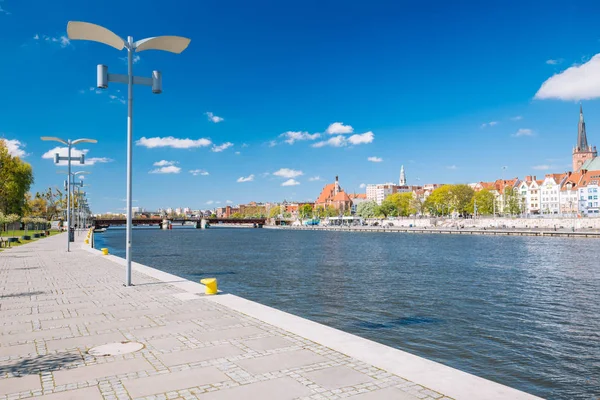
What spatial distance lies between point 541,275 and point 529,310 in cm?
1430

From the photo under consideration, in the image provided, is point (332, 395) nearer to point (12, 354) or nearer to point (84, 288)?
point (12, 354)

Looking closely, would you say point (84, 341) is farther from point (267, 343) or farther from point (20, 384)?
point (267, 343)

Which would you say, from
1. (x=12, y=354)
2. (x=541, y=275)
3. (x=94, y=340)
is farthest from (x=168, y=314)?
(x=541, y=275)

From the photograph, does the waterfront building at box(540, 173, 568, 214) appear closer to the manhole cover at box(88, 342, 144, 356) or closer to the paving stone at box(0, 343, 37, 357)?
the manhole cover at box(88, 342, 144, 356)

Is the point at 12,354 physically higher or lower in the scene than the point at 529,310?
higher

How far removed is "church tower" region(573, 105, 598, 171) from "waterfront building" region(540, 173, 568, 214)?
36511 millimetres

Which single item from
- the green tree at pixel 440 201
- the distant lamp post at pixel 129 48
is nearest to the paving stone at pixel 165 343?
the distant lamp post at pixel 129 48

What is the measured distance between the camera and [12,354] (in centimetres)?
866

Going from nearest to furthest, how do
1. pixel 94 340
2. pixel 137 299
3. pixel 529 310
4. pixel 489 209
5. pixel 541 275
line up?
pixel 94 340 < pixel 137 299 < pixel 529 310 < pixel 541 275 < pixel 489 209

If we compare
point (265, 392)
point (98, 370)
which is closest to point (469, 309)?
point (265, 392)

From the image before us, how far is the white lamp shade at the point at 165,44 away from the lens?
16.5 meters

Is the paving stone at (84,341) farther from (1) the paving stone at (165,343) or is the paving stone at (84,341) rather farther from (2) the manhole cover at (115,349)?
(1) the paving stone at (165,343)

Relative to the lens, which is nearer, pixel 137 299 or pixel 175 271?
pixel 137 299

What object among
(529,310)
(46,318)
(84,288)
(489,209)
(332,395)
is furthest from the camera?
(489,209)
